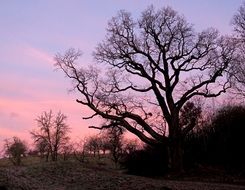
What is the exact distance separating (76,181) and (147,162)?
1561cm

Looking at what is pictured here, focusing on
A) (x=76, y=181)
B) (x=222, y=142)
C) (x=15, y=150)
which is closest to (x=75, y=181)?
(x=76, y=181)

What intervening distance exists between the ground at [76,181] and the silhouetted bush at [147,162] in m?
8.25

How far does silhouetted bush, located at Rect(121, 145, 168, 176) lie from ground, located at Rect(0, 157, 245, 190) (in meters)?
8.25

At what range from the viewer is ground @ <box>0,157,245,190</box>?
74.5 feet

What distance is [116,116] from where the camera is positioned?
37875 mm

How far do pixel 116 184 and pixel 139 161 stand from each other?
17.4 metres

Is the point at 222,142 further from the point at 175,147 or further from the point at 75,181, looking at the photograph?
the point at 75,181

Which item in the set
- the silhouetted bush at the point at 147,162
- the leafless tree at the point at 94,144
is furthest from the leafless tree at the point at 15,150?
the silhouetted bush at the point at 147,162

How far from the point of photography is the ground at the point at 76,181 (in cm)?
2270

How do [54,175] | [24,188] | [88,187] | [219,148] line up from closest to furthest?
[24,188], [88,187], [54,175], [219,148]

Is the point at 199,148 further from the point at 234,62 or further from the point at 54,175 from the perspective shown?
the point at 54,175

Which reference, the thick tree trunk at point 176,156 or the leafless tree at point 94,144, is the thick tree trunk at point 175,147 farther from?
the leafless tree at point 94,144

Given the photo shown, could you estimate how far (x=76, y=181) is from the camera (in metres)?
26.0

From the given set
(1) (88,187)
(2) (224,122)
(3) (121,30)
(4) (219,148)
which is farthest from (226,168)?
(1) (88,187)
